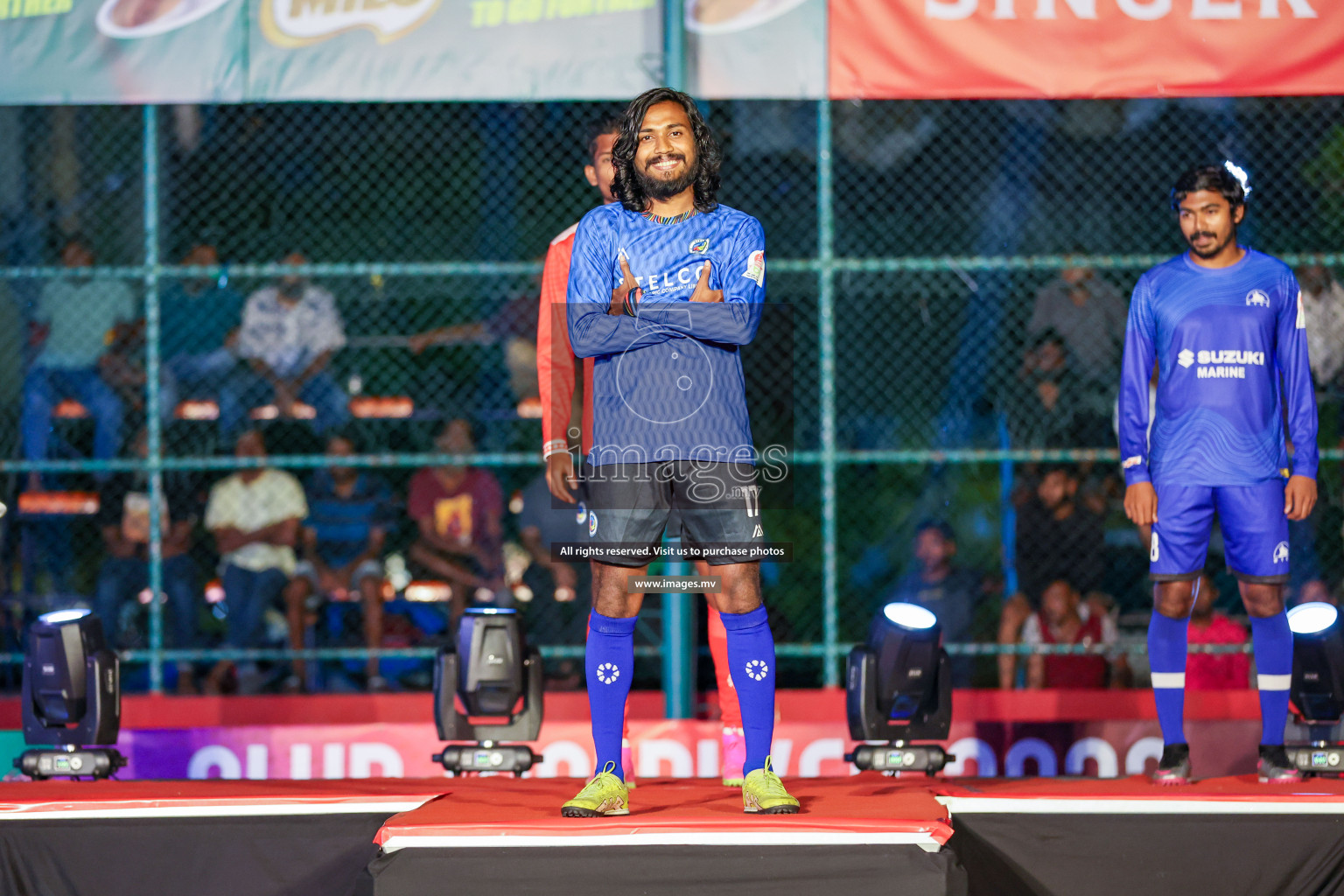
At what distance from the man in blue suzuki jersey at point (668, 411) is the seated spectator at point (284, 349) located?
3902mm

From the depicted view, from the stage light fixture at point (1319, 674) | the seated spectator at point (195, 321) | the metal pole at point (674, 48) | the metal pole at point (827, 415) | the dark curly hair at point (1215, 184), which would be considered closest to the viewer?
the dark curly hair at point (1215, 184)

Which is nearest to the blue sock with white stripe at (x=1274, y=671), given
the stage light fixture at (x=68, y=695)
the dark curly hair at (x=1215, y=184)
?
the dark curly hair at (x=1215, y=184)

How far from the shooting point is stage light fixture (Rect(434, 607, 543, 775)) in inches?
188

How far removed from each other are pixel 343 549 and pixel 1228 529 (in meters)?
4.20

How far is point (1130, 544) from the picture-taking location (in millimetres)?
7035

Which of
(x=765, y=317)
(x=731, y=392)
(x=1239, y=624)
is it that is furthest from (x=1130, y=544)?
(x=731, y=392)

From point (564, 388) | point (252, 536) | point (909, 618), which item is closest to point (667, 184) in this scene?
point (564, 388)

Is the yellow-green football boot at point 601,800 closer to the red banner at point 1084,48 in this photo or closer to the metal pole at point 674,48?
the metal pole at point 674,48

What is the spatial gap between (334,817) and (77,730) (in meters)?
1.40

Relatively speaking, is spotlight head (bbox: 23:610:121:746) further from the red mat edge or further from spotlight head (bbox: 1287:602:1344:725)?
spotlight head (bbox: 1287:602:1344:725)

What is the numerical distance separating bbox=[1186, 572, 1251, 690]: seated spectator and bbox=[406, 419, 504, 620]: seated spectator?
3.22 meters

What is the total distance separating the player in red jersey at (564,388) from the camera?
4.32 m

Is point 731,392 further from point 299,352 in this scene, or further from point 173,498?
point 173,498

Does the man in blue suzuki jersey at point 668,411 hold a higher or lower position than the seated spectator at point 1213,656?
higher
